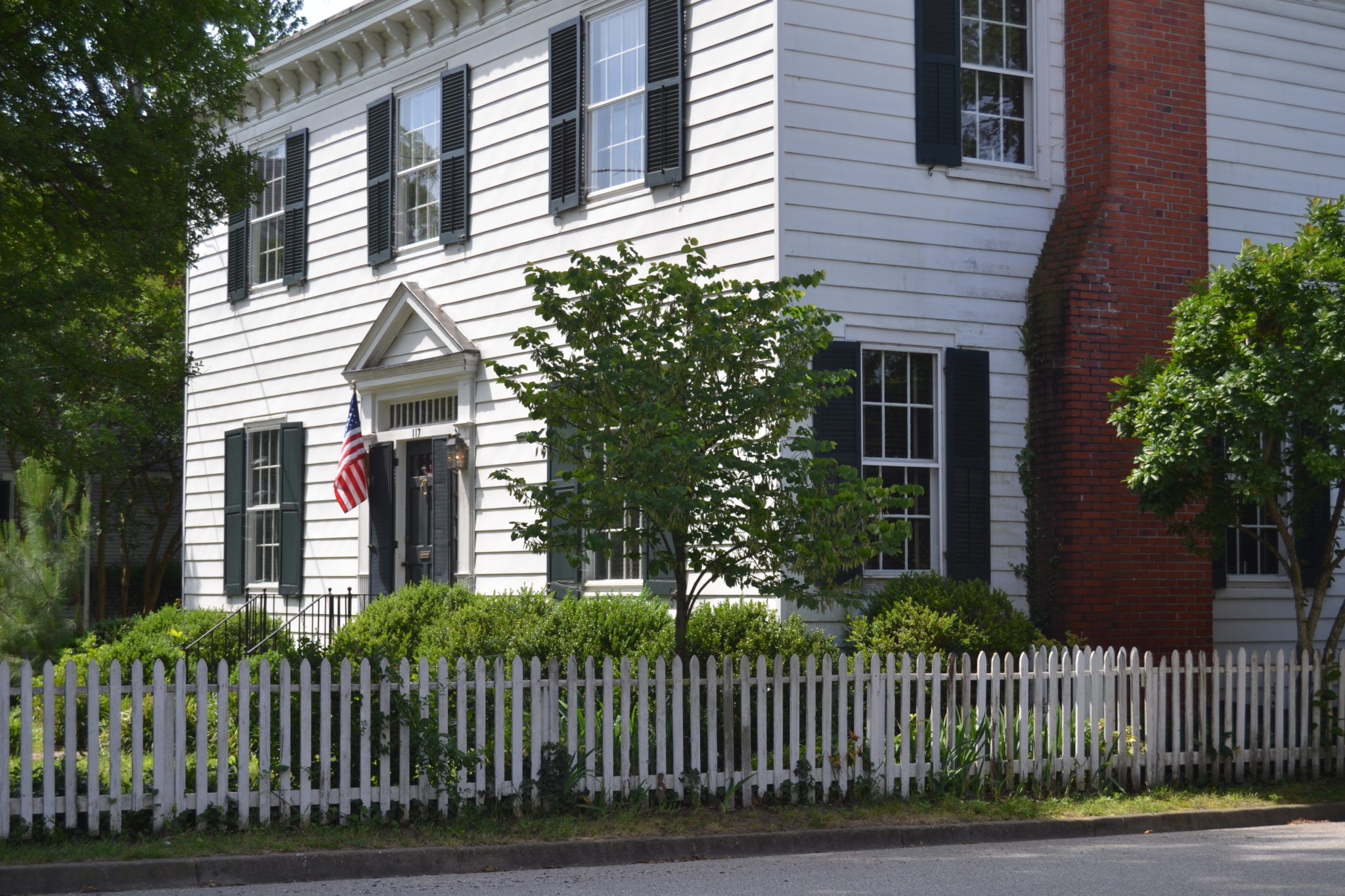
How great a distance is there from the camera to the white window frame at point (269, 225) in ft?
67.7

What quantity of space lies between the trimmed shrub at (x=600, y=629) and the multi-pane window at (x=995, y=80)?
532 centimetres

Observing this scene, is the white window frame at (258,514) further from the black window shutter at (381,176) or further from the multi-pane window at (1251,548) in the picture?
the multi-pane window at (1251,548)

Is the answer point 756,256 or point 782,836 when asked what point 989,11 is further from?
point 782,836

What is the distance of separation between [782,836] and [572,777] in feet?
4.70

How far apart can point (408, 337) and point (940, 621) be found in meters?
8.13

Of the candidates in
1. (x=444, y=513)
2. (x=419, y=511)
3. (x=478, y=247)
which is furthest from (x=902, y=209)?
(x=419, y=511)

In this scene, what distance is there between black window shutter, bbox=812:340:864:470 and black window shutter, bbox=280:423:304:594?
877 cm

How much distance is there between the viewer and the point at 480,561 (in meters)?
16.5

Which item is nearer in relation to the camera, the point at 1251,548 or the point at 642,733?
the point at 642,733

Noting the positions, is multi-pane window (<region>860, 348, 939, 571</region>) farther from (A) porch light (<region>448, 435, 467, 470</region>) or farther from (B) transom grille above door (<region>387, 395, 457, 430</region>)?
(B) transom grille above door (<region>387, 395, 457, 430</region>)

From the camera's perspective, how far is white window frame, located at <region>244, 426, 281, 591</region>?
20.2 metres

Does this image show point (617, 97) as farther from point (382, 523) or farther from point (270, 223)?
point (270, 223)

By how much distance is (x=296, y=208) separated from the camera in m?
20.1

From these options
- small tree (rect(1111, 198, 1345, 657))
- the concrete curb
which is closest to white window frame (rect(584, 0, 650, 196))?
small tree (rect(1111, 198, 1345, 657))
